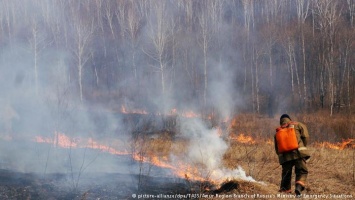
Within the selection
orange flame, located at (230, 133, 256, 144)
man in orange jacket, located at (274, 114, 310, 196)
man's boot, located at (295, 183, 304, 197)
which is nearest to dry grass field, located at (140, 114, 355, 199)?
orange flame, located at (230, 133, 256, 144)

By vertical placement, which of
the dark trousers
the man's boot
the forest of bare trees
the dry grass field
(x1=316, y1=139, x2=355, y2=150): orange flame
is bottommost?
(x1=316, y1=139, x2=355, y2=150): orange flame

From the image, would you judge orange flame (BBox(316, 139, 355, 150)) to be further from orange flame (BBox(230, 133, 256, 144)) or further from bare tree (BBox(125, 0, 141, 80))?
bare tree (BBox(125, 0, 141, 80))

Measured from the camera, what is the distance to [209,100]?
28844mm

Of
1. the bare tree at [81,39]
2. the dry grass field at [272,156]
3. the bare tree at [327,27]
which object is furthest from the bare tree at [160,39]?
the bare tree at [327,27]

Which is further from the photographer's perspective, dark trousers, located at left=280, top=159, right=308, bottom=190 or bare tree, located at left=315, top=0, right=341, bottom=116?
bare tree, located at left=315, top=0, right=341, bottom=116

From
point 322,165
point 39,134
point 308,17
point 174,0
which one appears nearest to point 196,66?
point 174,0

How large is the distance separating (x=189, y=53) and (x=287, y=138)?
2865 centimetres

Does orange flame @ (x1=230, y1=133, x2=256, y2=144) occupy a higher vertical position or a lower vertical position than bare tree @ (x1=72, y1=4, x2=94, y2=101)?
lower

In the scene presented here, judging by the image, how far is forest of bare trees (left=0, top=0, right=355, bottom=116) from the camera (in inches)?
1140

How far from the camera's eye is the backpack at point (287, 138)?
7.20 metres

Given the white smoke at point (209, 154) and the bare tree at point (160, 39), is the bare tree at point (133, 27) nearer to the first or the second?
the bare tree at point (160, 39)

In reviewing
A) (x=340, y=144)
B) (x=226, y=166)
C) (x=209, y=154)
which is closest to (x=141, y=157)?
(x=209, y=154)

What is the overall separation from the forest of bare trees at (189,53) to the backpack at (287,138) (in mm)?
19631

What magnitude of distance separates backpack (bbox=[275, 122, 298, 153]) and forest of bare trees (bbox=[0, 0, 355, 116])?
64.4 feet
